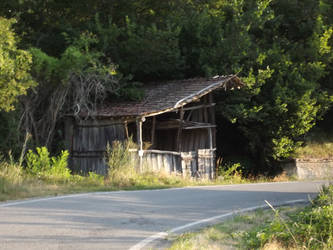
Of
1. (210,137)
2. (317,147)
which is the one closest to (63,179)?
(210,137)

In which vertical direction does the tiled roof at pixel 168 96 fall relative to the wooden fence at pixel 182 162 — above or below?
above

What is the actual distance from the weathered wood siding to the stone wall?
9.35 metres

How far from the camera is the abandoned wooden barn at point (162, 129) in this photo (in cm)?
1791

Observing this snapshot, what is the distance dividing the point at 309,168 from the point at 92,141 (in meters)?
11.1

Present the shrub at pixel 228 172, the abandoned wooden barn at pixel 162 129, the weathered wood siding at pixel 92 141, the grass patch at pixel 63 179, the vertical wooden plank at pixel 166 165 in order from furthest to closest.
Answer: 1. the shrub at pixel 228 172
2. the weathered wood siding at pixel 92 141
3. the vertical wooden plank at pixel 166 165
4. the abandoned wooden barn at pixel 162 129
5. the grass patch at pixel 63 179

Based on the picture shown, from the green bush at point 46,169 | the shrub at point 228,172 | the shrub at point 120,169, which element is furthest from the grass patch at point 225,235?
the shrub at point 228,172

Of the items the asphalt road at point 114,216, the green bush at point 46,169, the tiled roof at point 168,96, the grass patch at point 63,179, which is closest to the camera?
the asphalt road at point 114,216

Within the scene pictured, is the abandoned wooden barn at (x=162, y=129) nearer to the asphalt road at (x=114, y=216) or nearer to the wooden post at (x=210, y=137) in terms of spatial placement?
the wooden post at (x=210, y=137)

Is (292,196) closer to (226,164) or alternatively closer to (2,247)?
(2,247)

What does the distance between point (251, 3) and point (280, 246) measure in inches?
728

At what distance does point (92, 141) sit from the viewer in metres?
19.2

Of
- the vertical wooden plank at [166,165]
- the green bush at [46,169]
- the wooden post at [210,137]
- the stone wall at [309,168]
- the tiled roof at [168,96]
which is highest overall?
the tiled roof at [168,96]

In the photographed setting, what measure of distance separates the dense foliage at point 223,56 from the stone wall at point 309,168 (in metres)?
1.19

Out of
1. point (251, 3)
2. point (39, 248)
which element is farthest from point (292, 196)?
point (251, 3)
